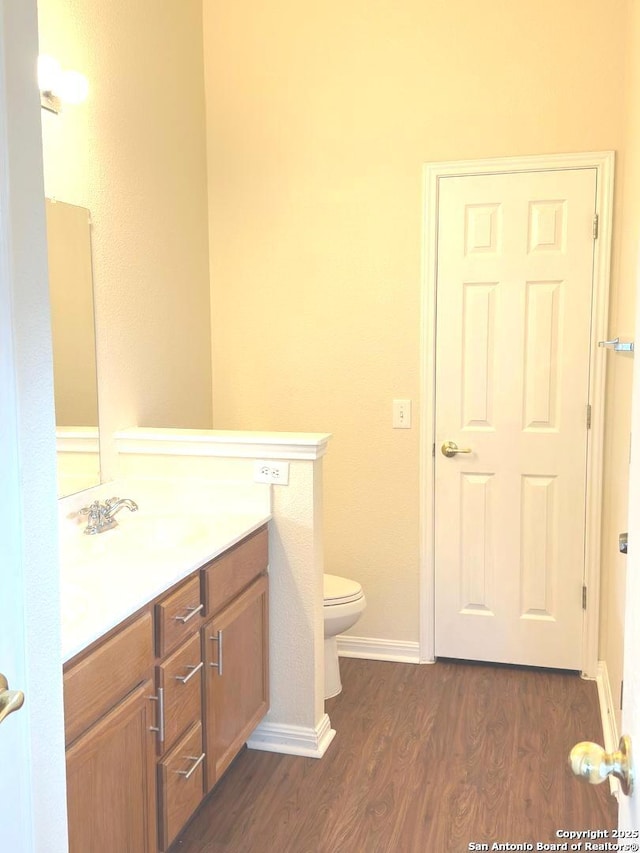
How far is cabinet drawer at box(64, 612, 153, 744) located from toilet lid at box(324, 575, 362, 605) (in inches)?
49.4

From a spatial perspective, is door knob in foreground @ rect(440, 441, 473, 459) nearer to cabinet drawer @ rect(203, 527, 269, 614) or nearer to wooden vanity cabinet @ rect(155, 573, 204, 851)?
cabinet drawer @ rect(203, 527, 269, 614)

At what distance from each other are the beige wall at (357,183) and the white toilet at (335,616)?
443 mm

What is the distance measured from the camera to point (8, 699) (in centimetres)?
110

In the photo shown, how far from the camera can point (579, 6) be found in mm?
3203

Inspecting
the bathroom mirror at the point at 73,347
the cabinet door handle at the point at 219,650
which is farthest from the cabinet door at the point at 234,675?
the bathroom mirror at the point at 73,347

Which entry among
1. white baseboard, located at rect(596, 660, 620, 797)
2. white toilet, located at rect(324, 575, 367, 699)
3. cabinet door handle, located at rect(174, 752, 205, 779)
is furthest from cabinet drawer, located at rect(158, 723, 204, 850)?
white baseboard, located at rect(596, 660, 620, 797)

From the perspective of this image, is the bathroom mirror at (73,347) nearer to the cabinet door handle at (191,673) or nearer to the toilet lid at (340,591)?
the cabinet door handle at (191,673)

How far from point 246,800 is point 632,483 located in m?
2.02

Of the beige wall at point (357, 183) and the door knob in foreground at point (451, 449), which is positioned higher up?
the beige wall at point (357, 183)

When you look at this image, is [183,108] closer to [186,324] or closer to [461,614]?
[186,324]

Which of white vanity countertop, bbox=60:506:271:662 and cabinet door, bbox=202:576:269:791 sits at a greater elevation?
white vanity countertop, bbox=60:506:271:662

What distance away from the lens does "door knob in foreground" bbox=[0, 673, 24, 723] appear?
3.53 ft

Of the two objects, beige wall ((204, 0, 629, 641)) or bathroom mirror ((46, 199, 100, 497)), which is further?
beige wall ((204, 0, 629, 641))

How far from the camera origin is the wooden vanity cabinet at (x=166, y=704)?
5.67ft
